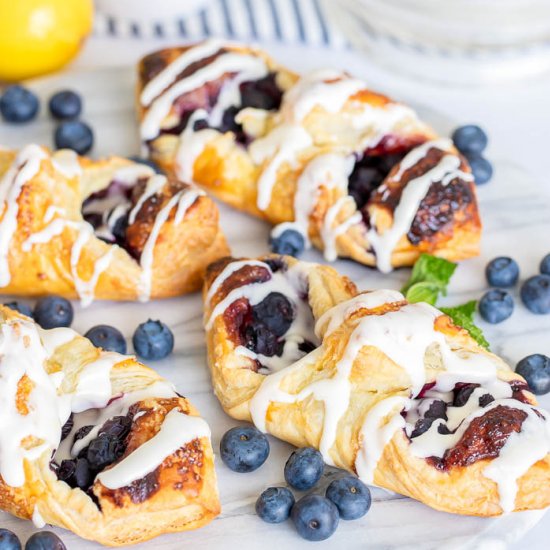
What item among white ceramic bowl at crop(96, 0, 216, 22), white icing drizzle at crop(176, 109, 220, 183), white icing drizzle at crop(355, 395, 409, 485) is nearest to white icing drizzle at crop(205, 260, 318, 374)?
white icing drizzle at crop(355, 395, 409, 485)

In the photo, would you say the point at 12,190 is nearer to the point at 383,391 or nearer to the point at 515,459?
the point at 383,391

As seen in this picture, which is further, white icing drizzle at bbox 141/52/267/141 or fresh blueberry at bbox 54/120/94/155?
fresh blueberry at bbox 54/120/94/155

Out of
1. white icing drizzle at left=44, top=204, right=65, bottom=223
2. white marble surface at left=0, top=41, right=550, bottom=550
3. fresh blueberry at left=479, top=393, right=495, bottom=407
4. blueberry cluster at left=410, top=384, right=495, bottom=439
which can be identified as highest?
white icing drizzle at left=44, top=204, right=65, bottom=223

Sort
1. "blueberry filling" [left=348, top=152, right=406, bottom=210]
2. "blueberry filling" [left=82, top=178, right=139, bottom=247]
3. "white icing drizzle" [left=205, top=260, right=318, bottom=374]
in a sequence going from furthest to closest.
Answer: "blueberry filling" [left=348, top=152, right=406, bottom=210] → "blueberry filling" [left=82, top=178, right=139, bottom=247] → "white icing drizzle" [left=205, top=260, right=318, bottom=374]

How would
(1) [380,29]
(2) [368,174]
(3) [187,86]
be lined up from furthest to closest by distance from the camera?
1. (1) [380,29]
2. (3) [187,86]
3. (2) [368,174]

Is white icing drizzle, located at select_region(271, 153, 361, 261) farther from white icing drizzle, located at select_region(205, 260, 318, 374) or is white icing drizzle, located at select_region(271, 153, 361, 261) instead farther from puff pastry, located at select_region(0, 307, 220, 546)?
puff pastry, located at select_region(0, 307, 220, 546)

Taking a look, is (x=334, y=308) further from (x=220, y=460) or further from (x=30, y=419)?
(x=30, y=419)

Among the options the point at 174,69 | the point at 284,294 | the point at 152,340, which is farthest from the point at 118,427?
the point at 174,69

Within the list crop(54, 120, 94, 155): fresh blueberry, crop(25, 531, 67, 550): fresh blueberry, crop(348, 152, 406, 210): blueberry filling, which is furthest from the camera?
crop(54, 120, 94, 155): fresh blueberry
